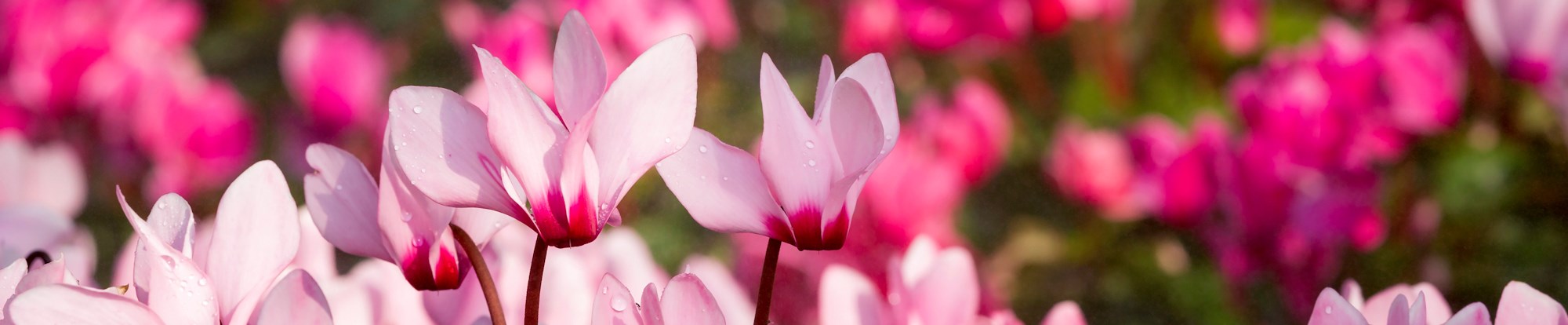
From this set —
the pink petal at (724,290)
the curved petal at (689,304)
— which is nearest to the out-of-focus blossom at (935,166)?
the pink petal at (724,290)

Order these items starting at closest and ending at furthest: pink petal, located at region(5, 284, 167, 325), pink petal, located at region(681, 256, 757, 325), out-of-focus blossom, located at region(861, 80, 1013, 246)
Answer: pink petal, located at region(5, 284, 167, 325) → pink petal, located at region(681, 256, 757, 325) → out-of-focus blossom, located at region(861, 80, 1013, 246)

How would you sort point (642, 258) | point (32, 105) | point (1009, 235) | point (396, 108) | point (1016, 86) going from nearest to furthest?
point (396, 108) < point (642, 258) < point (32, 105) < point (1009, 235) < point (1016, 86)

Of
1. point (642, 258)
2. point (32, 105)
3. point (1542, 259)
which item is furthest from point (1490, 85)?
point (32, 105)

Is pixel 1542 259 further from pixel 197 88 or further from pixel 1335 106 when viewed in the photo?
pixel 197 88

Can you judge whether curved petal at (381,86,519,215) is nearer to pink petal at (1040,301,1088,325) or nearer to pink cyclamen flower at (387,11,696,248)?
pink cyclamen flower at (387,11,696,248)

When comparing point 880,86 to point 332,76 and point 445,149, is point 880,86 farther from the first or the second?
point 332,76

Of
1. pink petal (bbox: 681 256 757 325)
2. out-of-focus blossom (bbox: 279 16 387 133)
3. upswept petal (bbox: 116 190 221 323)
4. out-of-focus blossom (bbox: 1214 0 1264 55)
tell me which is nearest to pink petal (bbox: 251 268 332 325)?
upswept petal (bbox: 116 190 221 323)

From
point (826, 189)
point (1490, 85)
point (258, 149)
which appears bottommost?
point (258, 149)
